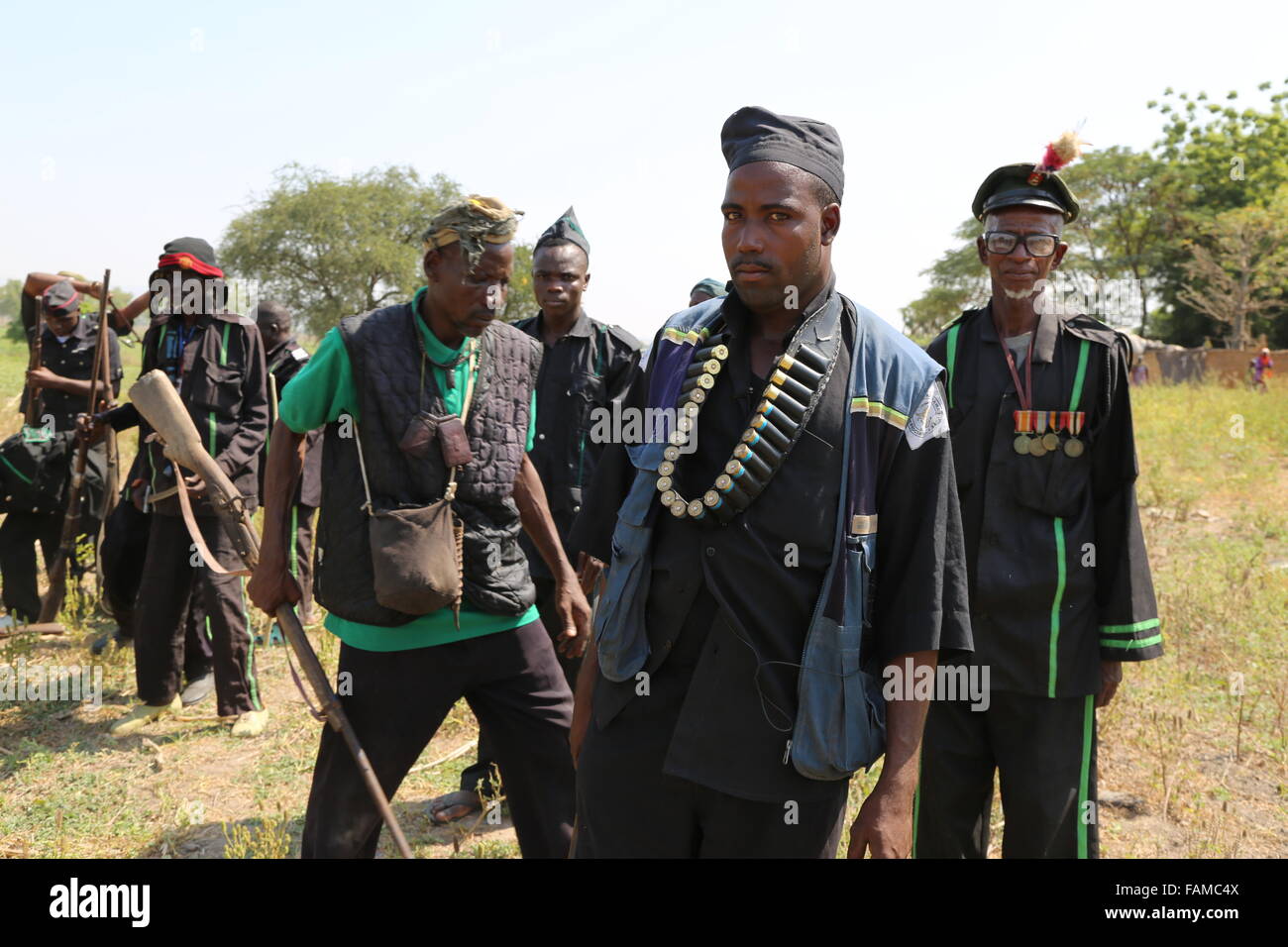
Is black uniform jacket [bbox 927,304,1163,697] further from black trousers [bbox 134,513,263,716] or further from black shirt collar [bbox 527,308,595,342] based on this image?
black trousers [bbox 134,513,263,716]

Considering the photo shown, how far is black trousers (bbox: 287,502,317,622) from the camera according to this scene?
291 inches

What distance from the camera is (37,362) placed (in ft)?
22.7

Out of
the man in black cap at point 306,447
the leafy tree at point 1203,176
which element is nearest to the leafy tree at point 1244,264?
the leafy tree at point 1203,176

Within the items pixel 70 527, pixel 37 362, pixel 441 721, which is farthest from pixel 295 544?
pixel 441 721

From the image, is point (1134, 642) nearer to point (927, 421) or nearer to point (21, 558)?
point (927, 421)

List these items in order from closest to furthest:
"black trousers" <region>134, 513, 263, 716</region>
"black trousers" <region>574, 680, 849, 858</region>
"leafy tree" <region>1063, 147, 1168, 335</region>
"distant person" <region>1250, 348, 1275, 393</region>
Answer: "black trousers" <region>574, 680, 849, 858</region> < "black trousers" <region>134, 513, 263, 716</region> < "distant person" <region>1250, 348, 1275, 393</region> < "leafy tree" <region>1063, 147, 1168, 335</region>

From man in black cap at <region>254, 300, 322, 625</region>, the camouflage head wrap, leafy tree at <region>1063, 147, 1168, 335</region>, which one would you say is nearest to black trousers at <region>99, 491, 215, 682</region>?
man in black cap at <region>254, 300, 322, 625</region>

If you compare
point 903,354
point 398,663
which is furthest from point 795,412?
point 398,663

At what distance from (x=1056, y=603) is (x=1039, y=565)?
13 centimetres

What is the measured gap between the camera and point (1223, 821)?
440 cm

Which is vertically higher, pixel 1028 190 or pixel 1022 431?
pixel 1028 190

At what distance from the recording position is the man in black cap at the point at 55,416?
6.86 meters

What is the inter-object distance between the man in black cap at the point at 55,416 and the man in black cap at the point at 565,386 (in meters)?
3.64
